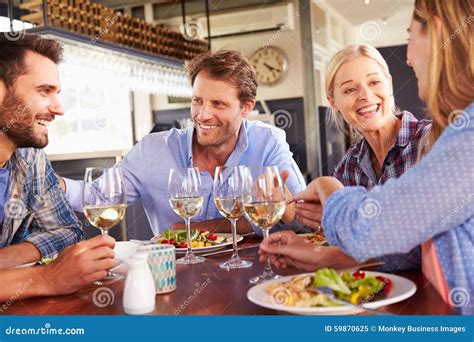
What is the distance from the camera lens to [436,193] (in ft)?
2.62

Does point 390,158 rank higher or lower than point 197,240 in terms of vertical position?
higher

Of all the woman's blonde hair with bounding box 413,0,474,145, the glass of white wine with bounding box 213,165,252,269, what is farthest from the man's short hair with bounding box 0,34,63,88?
the woman's blonde hair with bounding box 413,0,474,145

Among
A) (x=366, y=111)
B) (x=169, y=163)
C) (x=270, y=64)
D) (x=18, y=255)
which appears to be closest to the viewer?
(x=18, y=255)

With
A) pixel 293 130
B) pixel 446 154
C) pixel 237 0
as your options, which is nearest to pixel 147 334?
pixel 446 154

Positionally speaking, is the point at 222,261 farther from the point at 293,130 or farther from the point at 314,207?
the point at 293,130

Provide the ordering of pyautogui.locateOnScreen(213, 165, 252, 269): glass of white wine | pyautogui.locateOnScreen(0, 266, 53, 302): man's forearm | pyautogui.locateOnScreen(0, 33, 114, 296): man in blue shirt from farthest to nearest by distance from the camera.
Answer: pyautogui.locateOnScreen(0, 33, 114, 296): man in blue shirt < pyautogui.locateOnScreen(213, 165, 252, 269): glass of white wine < pyautogui.locateOnScreen(0, 266, 53, 302): man's forearm

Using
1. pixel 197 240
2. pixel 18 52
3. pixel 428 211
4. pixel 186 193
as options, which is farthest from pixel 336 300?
pixel 18 52

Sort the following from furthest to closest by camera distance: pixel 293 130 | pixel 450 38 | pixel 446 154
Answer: pixel 293 130 → pixel 450 38 → pixel 446 154

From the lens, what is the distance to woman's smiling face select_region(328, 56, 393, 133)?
188cm

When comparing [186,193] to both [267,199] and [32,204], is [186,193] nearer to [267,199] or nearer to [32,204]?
[267,199]

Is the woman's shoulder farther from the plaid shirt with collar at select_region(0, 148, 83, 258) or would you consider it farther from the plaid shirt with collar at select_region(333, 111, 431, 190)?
the plaid shirt with collar at select_region(0, 148, 83, 258)

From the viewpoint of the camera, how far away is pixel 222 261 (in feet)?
4.13

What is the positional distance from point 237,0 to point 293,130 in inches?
68.8

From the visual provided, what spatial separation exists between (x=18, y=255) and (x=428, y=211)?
38.6 inches
